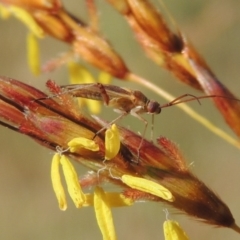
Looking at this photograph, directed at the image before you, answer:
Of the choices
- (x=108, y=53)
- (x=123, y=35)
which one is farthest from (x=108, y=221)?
(x=123, y=35)

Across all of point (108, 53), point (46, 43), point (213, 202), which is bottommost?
point (213, 202)

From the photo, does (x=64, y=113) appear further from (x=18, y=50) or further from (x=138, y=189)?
(x=18, y=50)

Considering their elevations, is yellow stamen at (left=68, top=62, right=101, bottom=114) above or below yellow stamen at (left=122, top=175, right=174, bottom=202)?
above

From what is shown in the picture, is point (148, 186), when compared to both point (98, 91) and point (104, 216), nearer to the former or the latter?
point (104, 216)

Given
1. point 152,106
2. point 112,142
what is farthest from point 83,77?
point 112,142

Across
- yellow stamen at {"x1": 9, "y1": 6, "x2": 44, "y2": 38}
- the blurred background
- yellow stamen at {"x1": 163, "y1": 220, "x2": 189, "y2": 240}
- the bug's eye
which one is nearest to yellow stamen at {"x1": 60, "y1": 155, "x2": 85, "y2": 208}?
yellow stamen at {"x1": 163, "y1": 220, "x2": 189, "y2": 240}

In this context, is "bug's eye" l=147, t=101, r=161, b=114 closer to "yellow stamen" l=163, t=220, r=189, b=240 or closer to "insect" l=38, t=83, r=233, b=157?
"insect" l=38, t=83, r=233, b=157
